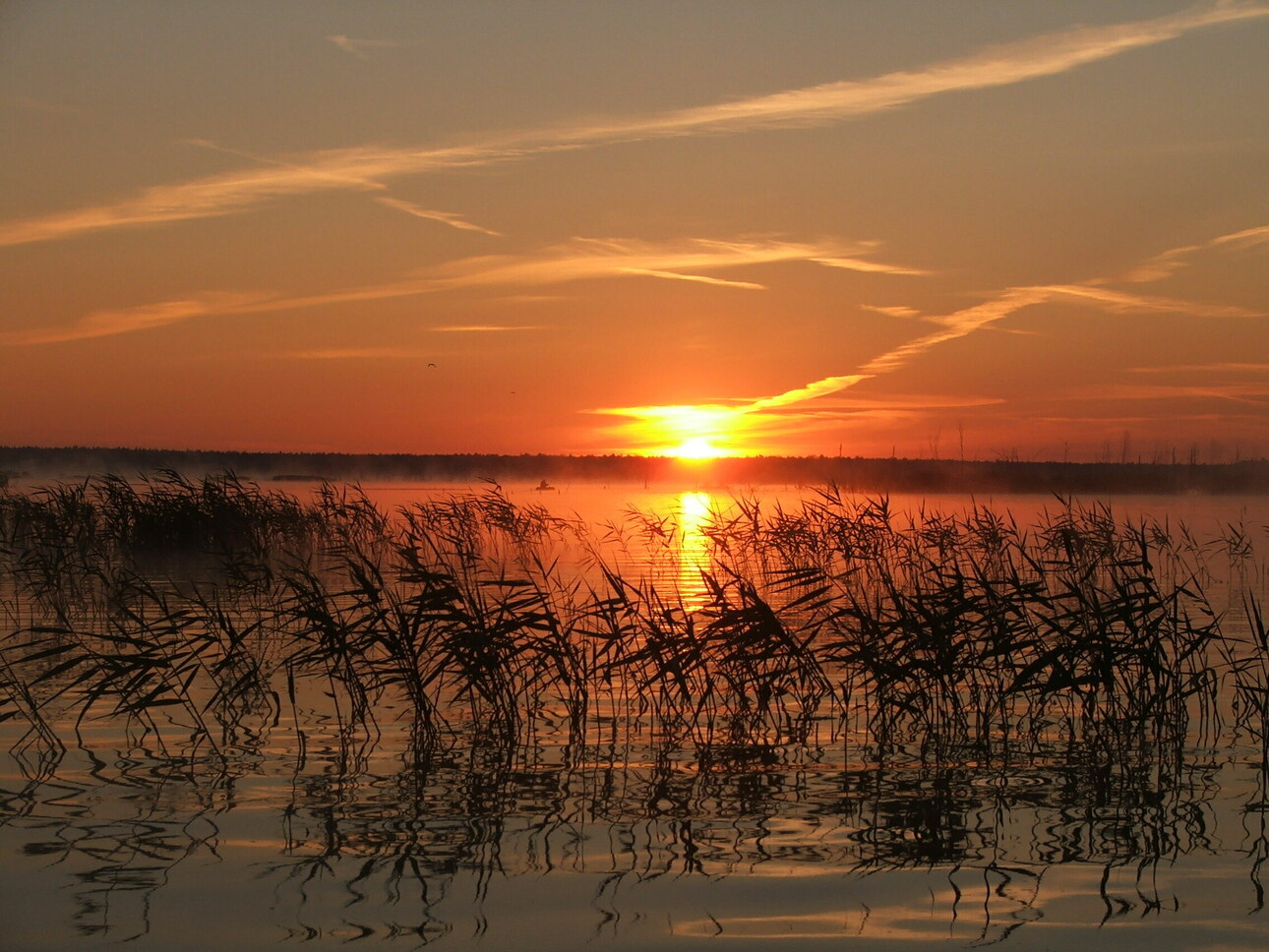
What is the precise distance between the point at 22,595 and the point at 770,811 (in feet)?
50.1

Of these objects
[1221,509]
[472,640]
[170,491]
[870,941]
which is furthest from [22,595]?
[1221,509]

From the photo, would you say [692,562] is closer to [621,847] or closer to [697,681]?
[697,681]

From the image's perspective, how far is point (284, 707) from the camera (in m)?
10.7

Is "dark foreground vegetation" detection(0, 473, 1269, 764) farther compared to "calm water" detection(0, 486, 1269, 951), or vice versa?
"dark foreground vegetation" detection(0, 473, 1269, 764)

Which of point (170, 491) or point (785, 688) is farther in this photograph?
point (170, 491)

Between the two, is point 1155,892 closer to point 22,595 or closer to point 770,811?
point 770,811

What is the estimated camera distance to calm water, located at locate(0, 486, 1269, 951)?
219 inches

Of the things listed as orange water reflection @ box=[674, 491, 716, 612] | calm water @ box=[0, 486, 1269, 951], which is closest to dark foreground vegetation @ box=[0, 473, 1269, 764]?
calm water @ box=[0, 486, 1269, 951]

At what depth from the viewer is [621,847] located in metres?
6.73

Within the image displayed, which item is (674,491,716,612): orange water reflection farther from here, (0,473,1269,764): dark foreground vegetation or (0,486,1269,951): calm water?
(0,486,1269,951): calm water

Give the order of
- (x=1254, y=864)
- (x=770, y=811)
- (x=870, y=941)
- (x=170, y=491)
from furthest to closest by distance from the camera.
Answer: (x=170, y=491)
(x=770, y=811)
(x=1254, y=864)
(x=870, y=941)

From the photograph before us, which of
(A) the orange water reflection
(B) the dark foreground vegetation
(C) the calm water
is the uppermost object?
(A) the orange water reflection

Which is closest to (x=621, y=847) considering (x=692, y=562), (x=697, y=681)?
(x=697, y=681)

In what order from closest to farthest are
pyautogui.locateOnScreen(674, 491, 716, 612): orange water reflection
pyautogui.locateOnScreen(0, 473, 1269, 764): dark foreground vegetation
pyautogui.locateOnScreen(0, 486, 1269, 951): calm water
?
pyautogui.locateOnScreen(0, 486, 1269, 951): calm water
pyautogui.locateOnScreen(0, 473, 1269, 764): dark foreground vegetation
pyautogui.locateOnScreen(674, 491, 716, 612): orange water reflection
